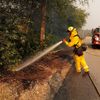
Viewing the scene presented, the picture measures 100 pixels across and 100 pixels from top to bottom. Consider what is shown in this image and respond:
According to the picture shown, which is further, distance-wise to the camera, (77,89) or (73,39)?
(73,39)

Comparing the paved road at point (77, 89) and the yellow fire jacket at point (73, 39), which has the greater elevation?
the yellow fire jacket at point (73, 39)

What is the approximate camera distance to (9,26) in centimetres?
1165

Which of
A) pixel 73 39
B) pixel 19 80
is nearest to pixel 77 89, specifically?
pixel 19 80

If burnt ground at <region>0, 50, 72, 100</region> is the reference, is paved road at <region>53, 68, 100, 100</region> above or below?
below

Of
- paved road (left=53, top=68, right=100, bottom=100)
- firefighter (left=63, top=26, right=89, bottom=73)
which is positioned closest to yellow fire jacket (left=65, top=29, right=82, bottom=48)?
firefighter (left=63, top=26, right=89, bottom=73)

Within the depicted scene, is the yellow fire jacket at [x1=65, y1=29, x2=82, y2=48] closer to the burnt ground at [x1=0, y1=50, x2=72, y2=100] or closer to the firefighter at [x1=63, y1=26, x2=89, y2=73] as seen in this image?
the firefighter at [x1=63, y1=26, x2=89, y2=73]

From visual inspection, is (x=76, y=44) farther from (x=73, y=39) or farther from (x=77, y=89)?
(x=77, y=89)

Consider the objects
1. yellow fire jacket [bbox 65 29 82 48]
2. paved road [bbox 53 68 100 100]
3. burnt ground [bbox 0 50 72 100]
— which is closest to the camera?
burnt ground [bbox 0 50 72 100]

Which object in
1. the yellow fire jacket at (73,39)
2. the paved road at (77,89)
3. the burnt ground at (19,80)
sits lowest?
the paved road at (77,89)

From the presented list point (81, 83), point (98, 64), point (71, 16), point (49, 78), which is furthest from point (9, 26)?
point (71, 16)

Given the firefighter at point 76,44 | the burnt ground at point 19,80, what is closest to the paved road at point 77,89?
the firefighter at point 76,44

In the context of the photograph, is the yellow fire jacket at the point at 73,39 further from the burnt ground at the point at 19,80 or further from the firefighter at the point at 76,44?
the burnt ground at the point at 19,80

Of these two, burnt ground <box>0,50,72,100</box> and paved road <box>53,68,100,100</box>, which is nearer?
burnt ground <box>0,50,72,100</box>

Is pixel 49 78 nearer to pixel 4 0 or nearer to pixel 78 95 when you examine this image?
pixel 78 95
